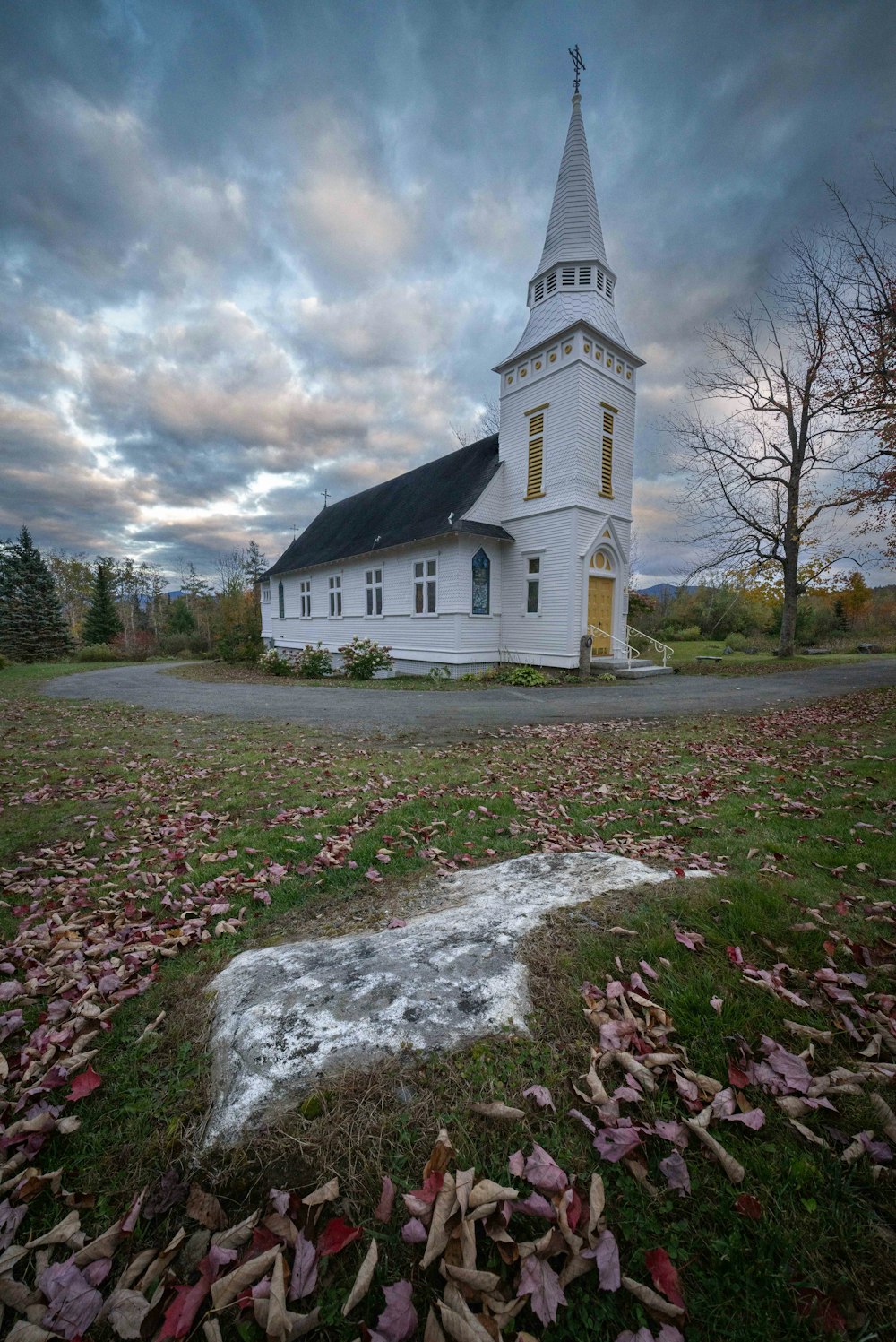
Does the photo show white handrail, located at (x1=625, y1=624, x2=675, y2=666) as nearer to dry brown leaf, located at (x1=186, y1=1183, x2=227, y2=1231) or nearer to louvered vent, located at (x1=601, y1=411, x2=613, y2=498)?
louvered vent, located at (x1=601, y1=411, x2=613, y2=498)

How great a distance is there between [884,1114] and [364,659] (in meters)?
17.7

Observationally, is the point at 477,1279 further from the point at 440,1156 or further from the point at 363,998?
the point at 363,998

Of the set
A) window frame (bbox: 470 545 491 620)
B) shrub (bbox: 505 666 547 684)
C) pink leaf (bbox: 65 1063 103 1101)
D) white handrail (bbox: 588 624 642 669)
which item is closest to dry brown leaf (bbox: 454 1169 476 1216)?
pink leaf (bbox: 65 1063 103 1101)

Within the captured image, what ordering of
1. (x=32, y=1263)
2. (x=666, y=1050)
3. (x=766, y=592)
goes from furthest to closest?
(x=766, y=592)
(x=666, y=1050)
(x=32, y=1263)

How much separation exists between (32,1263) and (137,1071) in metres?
0.62

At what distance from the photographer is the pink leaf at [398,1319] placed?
122 cm

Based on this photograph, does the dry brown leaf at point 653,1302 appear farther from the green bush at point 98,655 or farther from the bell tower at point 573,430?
the green bush at point 98,655

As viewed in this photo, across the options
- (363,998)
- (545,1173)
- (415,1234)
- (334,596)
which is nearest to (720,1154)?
(545,1173)

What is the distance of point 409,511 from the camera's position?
69.8 feet

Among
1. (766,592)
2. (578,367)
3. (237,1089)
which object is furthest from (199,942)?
(766,592)

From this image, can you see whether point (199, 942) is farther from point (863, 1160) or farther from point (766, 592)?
point (766, 592)

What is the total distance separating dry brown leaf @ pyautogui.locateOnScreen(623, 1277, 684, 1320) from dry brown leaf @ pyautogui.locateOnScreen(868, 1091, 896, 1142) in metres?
0.93

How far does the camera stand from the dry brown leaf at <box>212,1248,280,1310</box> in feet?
4.32

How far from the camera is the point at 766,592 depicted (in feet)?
79.1
